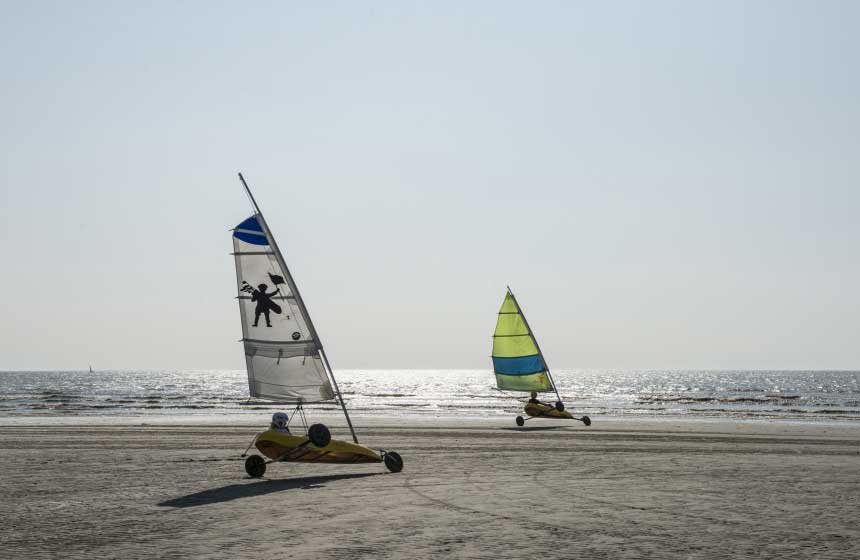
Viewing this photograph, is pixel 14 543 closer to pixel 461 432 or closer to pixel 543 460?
pixel 543 460

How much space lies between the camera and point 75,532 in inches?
455

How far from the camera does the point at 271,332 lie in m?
18.2

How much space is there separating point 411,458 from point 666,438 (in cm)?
1337

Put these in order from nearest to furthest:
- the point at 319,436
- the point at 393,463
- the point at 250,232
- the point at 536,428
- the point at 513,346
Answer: the point at 319,436 < the point at 250,232 < the point at 393,463 < the point at 536,428 < the point at 513,346

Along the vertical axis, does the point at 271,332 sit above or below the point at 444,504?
above

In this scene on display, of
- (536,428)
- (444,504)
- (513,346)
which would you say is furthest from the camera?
(513,346)

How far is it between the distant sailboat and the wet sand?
16.2 m

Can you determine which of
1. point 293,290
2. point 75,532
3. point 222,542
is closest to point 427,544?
point 222,542

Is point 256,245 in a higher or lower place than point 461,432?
higher

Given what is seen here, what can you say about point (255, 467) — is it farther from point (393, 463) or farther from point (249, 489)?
point (393, 463)

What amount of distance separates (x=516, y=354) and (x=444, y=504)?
29526mm

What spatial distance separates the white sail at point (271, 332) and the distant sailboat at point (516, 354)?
2523cm

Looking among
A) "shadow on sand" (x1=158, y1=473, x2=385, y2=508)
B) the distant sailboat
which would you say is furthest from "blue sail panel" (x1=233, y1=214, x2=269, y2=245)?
the distant sailboat

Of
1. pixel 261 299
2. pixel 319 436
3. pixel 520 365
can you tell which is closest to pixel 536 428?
pixel 520 365
